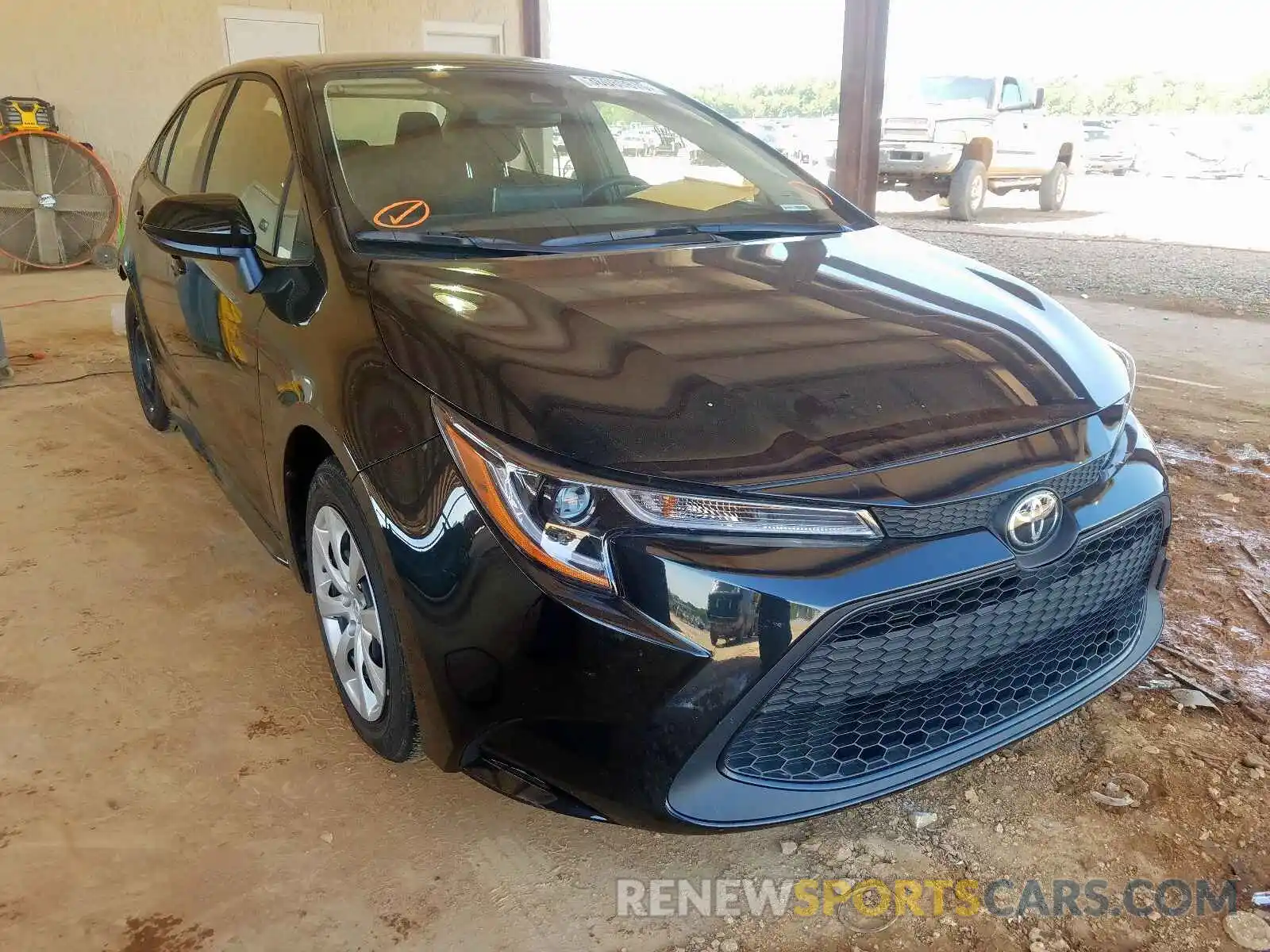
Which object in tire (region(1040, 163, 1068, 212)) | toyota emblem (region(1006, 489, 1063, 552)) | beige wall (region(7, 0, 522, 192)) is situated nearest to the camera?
toyota emblem (region(1006, 489, 1063, 552))

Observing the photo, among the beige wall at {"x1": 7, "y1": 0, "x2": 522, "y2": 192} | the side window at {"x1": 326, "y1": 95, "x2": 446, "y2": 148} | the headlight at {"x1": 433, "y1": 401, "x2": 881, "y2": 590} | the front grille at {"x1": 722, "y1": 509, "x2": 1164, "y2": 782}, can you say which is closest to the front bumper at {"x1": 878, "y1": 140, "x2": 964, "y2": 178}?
the beige wall at {"x1": 7, "y1": 0, "x2": 522, "y2": 192}

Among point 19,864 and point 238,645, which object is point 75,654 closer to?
point 238,645

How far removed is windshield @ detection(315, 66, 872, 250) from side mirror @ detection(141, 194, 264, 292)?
23 cm

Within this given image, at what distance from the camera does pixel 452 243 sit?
1.95 m

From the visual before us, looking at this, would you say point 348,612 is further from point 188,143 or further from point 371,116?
point 188,143

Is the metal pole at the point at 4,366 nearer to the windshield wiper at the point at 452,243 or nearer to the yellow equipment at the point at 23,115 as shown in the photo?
the windshield wiper at the point at 452,243

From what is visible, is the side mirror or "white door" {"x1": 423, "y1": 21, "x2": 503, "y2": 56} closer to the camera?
the side mirror

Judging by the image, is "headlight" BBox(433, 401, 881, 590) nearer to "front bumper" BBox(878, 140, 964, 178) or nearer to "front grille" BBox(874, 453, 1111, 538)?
"front grille" BBox(874, 453, 1111, 538)

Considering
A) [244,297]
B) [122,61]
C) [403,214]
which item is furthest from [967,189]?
[244,297]

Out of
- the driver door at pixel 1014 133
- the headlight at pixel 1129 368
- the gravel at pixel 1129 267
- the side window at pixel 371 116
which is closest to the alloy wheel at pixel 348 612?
the side window at pixel 371 116

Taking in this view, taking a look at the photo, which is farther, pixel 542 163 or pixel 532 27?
pixel 532 27

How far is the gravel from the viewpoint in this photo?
662 cm

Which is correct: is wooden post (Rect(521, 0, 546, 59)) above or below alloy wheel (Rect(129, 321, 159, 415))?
above

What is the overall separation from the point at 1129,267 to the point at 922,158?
10.0ft
